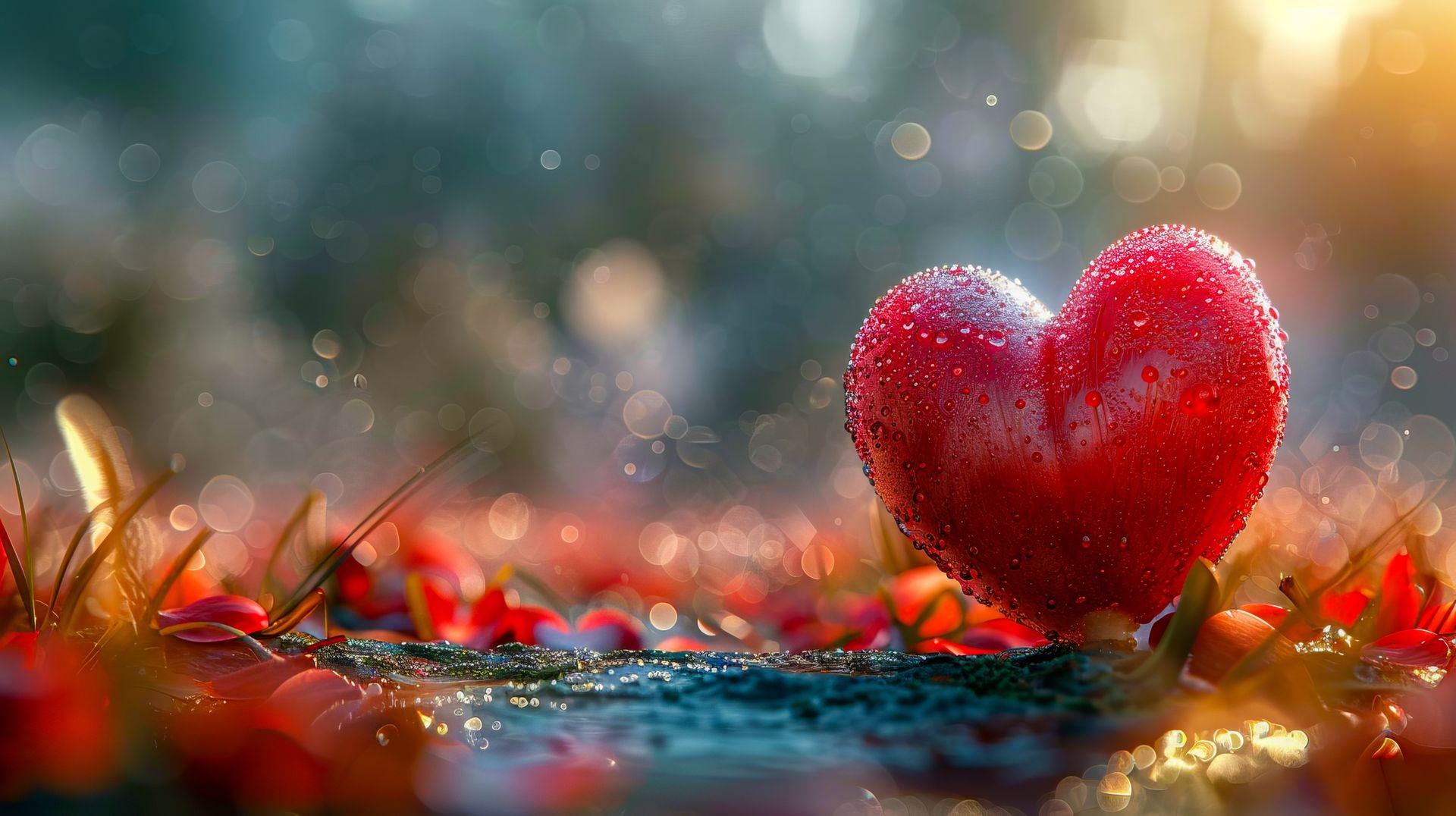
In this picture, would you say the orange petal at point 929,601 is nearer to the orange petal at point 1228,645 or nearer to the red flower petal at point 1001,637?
the red flower petal at point 1001,637

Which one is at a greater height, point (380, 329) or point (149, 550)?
point (380, 329)

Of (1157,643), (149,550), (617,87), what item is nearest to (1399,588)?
(1157,643)

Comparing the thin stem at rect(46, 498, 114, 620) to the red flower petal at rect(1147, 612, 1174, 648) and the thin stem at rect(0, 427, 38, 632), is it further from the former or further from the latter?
the red flower petal at rect(1147, 612, 1174, 648)

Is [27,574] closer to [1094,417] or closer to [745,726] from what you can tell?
[745,726]

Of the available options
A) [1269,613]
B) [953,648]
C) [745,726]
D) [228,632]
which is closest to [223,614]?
[228,632]

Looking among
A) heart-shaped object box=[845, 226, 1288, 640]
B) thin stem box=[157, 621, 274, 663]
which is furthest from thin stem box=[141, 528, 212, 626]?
heart-shaped object box=[845, 226, 1288, 640]

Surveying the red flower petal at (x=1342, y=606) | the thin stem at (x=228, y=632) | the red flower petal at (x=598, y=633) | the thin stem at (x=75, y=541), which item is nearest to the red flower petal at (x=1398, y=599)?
the red flower petal at (x=1342, y=606)

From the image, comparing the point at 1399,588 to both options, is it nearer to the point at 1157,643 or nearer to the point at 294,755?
the point at 1157,643
